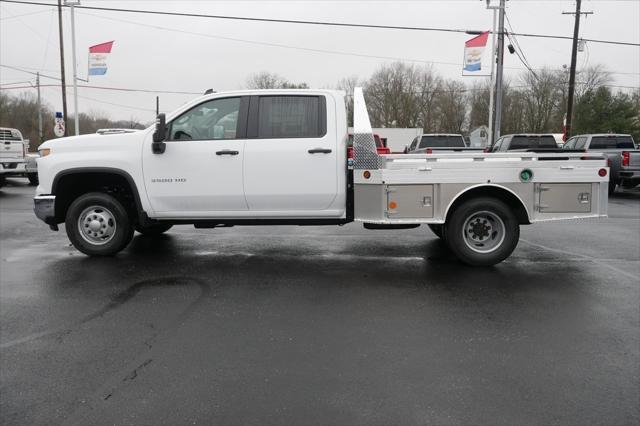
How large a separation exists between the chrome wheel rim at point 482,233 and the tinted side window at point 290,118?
2.19 meters

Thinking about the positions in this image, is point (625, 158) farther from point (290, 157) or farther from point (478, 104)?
point (478, 104)

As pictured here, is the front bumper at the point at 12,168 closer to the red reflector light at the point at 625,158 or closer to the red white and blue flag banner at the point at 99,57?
the red white and blue flag banner at the point at 99,57

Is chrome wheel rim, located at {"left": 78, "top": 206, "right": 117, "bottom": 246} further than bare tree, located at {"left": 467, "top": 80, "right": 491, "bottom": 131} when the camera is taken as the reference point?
No

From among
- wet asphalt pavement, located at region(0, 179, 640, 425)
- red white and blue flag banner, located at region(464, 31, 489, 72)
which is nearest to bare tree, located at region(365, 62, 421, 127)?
red white and blue flag banner, located at region(464, 31, 489, 72)

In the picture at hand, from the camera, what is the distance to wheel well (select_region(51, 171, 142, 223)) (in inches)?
275

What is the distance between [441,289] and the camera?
569 cm

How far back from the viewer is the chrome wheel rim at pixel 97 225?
279 inches

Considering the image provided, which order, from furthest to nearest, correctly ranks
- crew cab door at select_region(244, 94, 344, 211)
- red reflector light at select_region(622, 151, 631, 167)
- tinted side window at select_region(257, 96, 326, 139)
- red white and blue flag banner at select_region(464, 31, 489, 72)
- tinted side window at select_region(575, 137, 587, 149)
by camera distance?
1. red white and blue flag banner at select_region(464, 31, 489, 72)
2. tinted side window at select_region(575, 137, 587, 149)
3. red reflector light at select_region(622, 151, 631, 167)
4. tinted side window at select_region(257, 96, 326, 139)
5. crew cab door at select_region(244, 94, 344, 211)

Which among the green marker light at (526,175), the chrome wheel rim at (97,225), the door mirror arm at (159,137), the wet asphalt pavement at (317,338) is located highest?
the door mirror arm at (159,137)

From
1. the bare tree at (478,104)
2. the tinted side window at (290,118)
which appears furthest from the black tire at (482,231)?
the bare tree at (478,104)

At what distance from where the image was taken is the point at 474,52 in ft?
85.9

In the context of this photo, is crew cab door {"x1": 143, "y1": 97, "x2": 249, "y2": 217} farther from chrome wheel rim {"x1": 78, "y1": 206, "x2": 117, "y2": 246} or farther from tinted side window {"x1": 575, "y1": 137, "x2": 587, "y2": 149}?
tinted side window {"x1": 575, "y1": 137, "x2": 587, "y2": 149}

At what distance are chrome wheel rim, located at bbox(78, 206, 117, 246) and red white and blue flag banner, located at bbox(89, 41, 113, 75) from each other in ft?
72.0

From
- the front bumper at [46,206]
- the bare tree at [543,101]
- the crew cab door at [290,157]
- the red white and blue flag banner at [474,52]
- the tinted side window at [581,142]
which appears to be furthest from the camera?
the bare tree at [543,101]
